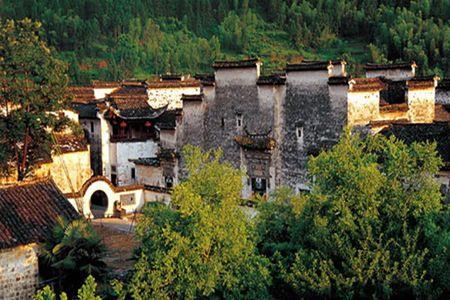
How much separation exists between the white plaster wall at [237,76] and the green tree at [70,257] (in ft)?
31.7

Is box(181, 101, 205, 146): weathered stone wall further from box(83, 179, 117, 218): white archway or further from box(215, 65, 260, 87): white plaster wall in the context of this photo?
box(83, 179, 117, 218): white archway

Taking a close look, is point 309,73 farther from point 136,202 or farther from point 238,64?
point 136,202

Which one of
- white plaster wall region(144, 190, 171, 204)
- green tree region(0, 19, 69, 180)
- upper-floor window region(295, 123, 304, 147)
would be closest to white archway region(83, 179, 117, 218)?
white plaster wall region(144, 190, 171, 204)

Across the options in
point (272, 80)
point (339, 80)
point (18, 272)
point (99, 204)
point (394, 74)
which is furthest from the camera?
point (394, 74)

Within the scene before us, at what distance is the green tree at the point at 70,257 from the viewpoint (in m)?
14.2

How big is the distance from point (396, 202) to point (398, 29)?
1942 inches

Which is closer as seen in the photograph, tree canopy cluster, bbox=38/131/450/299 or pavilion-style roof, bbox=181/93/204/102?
tree canopy cluster, bbox=38/131/450/299

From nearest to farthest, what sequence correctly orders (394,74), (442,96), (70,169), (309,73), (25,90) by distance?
(309,73) < (25,90) < (442,96) < (394,74) < (70,169)

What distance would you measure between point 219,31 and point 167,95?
172ft

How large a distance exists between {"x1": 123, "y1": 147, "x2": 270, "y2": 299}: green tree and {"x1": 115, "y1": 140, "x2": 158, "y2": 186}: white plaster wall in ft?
→ 52.0

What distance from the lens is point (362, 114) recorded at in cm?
2031

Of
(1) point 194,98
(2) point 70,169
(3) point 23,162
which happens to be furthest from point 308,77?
(2) point 70,169

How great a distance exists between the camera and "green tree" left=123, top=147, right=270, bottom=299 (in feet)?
37.2

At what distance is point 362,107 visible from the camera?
2030 cm
